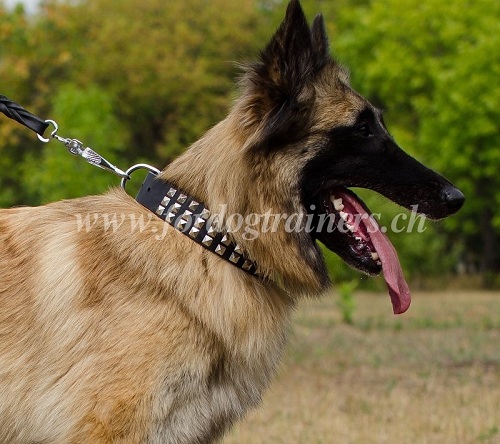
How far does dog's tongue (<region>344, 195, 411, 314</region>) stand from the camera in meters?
3.79

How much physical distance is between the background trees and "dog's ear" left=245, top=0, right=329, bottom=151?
22055 millimetres

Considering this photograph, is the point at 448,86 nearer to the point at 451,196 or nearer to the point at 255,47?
the point at 255,47

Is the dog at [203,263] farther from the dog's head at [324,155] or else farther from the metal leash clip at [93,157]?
the metal leash clip at [93,157]

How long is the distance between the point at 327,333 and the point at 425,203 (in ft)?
33.1

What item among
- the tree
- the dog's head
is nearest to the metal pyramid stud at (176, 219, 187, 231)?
the dog's head

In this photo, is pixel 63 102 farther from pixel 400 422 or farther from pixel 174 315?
pixel 174 315

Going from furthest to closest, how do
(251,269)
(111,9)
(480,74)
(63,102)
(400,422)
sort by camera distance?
1. (111,9)
2. (480,74)
3. (63,102)
4. (400,422)
5. (251,269)

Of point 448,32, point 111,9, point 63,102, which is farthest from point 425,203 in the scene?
point 111,9

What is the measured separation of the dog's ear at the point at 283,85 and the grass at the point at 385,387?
967 mm

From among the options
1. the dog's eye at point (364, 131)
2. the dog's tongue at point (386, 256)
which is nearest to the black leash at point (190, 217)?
the dog's tongue at point (386, 256)

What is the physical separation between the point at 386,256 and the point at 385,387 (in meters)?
4.91

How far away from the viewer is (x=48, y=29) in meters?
26.4

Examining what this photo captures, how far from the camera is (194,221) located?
3.64 m

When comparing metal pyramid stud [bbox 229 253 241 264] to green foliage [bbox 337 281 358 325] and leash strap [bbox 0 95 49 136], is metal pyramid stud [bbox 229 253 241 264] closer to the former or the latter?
leash strap [bbox 0 95 49 136]
